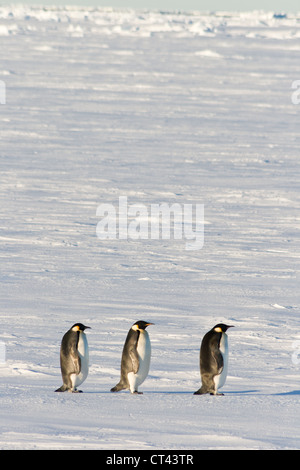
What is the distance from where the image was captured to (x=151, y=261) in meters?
6.86

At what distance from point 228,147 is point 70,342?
399 inches

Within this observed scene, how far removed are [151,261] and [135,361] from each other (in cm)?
320

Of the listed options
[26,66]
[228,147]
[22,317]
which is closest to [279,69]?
[26,66]

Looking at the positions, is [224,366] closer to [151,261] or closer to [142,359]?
[142,359]

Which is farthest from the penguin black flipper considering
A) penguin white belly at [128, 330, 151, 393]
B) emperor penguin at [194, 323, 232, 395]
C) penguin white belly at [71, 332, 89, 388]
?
penguin white belly at [71, 332, 89, 388]

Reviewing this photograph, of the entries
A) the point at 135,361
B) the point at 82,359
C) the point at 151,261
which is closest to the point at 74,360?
the point at 82,359

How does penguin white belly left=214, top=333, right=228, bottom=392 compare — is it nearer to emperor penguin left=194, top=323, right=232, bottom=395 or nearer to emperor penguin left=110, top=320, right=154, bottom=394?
emperor penguin left=194, top=323, right=232, bottom=395

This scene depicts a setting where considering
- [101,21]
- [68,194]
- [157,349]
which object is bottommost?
[157,349]

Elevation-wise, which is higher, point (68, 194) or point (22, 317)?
point (68, 194)

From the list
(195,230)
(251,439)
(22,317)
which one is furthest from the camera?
(195,230)
